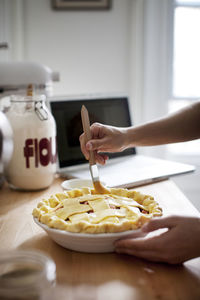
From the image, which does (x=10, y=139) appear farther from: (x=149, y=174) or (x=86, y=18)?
(x=86, y=18)

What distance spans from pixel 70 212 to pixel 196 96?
1986 mm

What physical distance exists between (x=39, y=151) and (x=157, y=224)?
621mm

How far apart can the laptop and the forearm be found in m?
0.22

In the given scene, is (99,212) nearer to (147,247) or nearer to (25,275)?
(147,247)

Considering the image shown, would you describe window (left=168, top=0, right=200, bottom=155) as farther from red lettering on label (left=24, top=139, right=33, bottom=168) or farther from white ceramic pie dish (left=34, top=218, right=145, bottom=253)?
white ceramic pie dish (left=34, top=218, right=145, bottom=253)

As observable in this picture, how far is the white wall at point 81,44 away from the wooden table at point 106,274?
1.52 metres

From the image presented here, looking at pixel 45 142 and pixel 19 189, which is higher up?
pixel 45 142

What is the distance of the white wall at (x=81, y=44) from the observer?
2289mm

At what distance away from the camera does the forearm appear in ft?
3.57

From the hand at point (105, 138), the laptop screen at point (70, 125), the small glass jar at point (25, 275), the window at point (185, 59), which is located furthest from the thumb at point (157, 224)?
the window at point (185, 59)

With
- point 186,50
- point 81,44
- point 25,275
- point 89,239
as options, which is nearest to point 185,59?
point 186,50

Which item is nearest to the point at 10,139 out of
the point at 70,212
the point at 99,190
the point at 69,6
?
the point at 70,212

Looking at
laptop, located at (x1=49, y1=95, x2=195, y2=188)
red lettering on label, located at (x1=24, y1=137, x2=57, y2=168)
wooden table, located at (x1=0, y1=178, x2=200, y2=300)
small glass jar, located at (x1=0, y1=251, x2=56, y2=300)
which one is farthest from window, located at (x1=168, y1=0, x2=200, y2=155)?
small glass jar, located at (x1=0, y1=251, x2=56, y2=300)

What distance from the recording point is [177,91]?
263 cm
